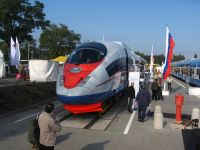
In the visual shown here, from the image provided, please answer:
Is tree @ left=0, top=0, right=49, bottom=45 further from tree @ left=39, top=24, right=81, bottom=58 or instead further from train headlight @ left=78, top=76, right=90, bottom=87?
train headlight @ left=78, top=76, right=90, bottom=87

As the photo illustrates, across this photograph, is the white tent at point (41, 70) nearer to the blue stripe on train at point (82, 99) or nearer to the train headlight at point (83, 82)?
the blue stripe on train at point (82, 99)

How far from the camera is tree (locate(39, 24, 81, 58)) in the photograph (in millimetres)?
91375

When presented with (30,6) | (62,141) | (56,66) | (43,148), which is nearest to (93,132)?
(62,141)

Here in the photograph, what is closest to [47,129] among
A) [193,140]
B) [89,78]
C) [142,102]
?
[193,140]

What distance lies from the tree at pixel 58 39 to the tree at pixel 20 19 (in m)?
30.3

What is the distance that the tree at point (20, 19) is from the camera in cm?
5741

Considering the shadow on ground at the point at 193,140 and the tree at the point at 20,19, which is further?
the tree at the point at 20,19

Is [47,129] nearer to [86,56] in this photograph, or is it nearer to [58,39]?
[86,56]

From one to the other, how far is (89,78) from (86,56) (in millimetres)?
1522

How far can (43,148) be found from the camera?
768cm

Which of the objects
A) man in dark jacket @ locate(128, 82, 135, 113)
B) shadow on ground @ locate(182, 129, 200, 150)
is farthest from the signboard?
shadow on ground @ locate(182, 129, 200, 150)

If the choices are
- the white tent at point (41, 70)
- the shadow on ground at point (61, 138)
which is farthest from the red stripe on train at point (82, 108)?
the white tent at point (41, 70)

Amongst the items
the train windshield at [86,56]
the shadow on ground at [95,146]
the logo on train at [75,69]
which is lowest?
the shadow on ground at [95,146]

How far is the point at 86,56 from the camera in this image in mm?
16234
